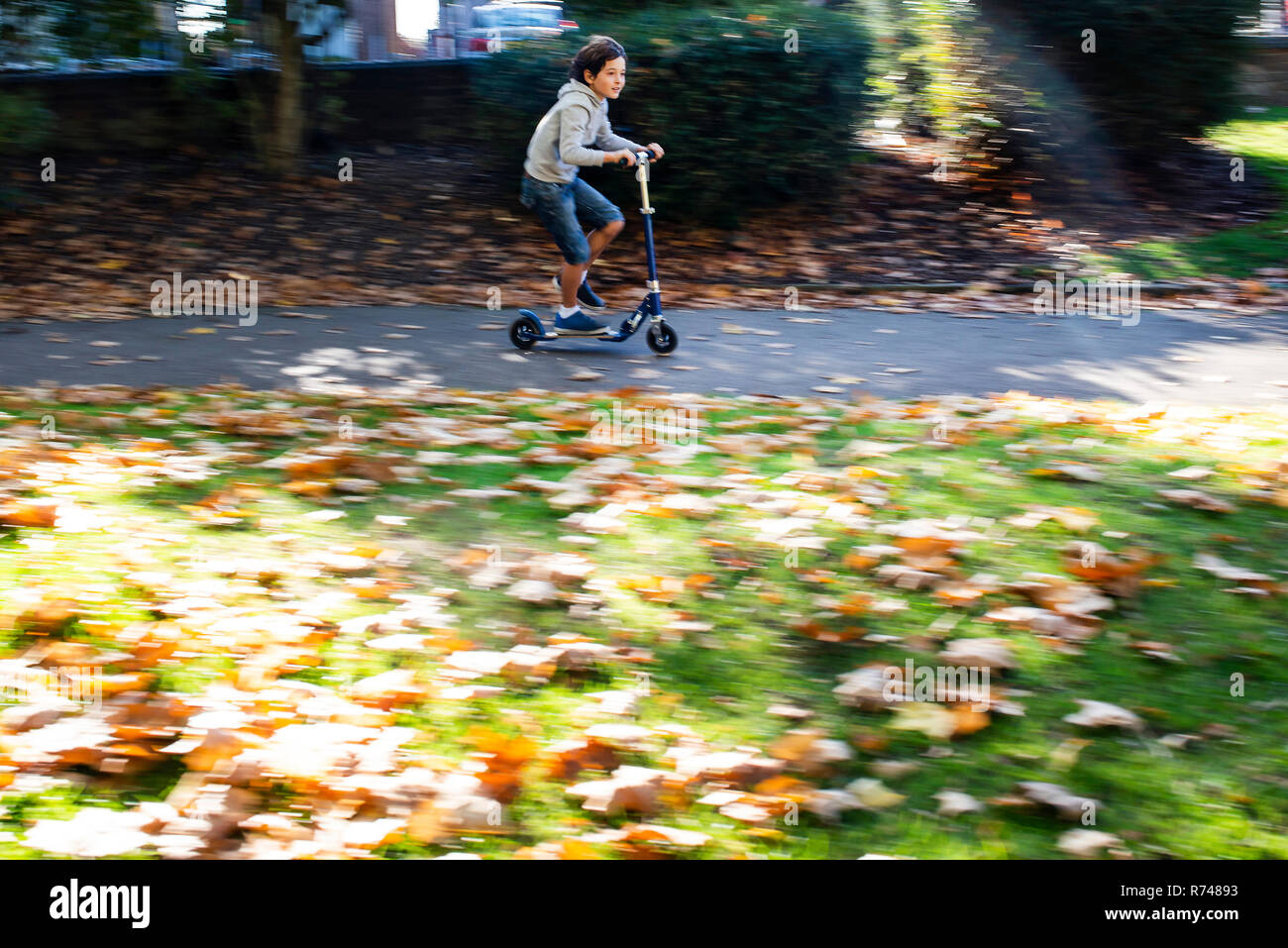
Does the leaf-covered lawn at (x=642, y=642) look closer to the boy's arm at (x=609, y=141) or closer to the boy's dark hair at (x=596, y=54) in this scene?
the boy's arm at (x=609, y=141)

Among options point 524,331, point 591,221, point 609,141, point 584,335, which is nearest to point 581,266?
point 591,221

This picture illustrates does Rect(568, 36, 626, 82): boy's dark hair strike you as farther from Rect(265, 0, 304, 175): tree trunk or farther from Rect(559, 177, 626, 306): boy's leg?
Rect(265, 0, 304, 175): tree trunk

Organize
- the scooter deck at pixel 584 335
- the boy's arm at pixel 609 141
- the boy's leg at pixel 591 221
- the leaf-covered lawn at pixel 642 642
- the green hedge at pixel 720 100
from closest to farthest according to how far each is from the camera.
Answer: the leaf-covered lawn at pixel 642 642, the boy's arm at pixel 609 141, the boy's leg at pixel 591 221, the scooter deck at pixel 584 335, the green hedge at pixel 720 100

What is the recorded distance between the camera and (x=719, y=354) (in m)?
8.16

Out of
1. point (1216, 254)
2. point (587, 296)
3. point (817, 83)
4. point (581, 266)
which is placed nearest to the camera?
point (581, 266)

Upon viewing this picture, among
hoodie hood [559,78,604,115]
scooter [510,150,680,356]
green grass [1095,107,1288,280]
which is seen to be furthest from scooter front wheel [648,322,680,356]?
green grass [1095,107,1288,280]

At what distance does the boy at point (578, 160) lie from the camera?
24.7ft

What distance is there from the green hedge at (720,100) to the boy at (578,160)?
3.32 meters

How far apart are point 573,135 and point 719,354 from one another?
168 cm

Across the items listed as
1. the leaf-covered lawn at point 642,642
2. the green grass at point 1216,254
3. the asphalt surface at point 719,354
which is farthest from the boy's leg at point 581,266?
the green grass at point 1216,254

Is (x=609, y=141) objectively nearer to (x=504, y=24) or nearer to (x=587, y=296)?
(x=587, y=296)

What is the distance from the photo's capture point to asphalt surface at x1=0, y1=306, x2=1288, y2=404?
7316 mm

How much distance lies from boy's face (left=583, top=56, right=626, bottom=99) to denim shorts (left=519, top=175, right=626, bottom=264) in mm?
560

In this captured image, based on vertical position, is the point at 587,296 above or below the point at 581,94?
below
